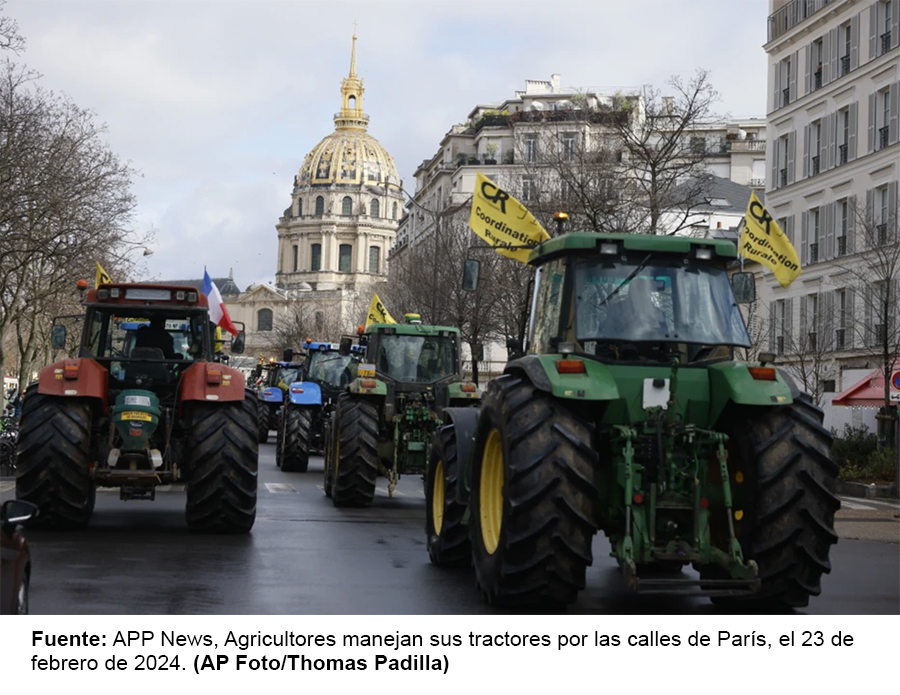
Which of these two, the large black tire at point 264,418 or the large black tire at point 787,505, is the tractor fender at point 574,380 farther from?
the large black tire at point 264,418

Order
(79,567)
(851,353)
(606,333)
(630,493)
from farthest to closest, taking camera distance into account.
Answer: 1. (851,353)
2. (79,567)
3. (606,333)
4. (630,493)

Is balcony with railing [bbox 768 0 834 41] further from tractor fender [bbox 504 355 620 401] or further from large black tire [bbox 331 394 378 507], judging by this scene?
tractor fender [bbox 504 355 620 401]

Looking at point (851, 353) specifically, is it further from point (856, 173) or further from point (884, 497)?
point (884, 497)

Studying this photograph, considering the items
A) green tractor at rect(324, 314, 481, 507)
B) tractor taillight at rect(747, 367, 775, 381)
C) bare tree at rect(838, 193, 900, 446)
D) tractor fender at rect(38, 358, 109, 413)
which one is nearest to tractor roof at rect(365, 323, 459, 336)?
green tractor at rect(324, 314, 481, 507)

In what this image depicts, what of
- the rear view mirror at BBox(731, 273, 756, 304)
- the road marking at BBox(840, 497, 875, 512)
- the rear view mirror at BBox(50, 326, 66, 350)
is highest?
the rear view mirror at BBox(731, 273, 756, 304)

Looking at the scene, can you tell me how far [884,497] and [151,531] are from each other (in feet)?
52.3

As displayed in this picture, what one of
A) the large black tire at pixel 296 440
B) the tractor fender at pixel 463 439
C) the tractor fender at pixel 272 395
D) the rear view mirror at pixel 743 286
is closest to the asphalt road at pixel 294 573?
the tractor fender at pixel 463 439

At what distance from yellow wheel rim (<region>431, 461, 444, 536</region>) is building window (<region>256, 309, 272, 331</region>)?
177 meters

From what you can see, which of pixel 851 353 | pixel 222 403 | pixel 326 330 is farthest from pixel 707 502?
pixel 326 330

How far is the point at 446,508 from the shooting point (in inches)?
462

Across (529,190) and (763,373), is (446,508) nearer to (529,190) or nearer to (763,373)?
(763,373)

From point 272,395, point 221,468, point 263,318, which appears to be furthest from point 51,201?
point 263,318

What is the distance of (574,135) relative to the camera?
46.5m

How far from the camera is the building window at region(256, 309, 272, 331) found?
7510 inches
